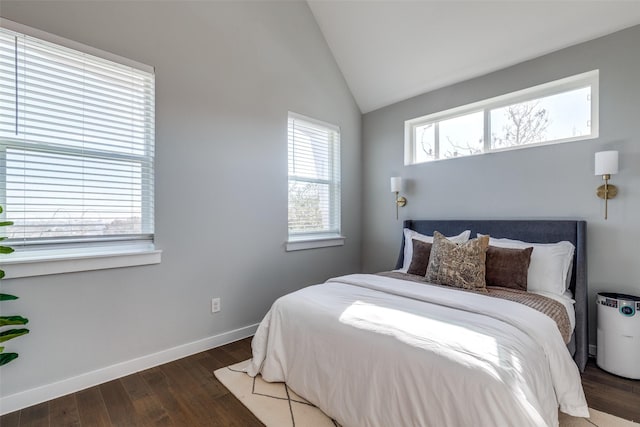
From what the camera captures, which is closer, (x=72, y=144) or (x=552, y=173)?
(x=72, y=144)

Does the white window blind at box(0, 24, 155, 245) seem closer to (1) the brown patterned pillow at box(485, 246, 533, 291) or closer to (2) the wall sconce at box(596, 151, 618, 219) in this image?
(1) the brown patterned pillow at box(485, 246, 533, 291)

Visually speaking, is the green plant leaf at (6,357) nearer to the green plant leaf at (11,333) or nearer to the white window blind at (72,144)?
the green plant leaf at (11,333)

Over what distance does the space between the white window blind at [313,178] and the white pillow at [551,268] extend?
6.88ft

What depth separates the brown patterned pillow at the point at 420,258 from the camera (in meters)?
2.83

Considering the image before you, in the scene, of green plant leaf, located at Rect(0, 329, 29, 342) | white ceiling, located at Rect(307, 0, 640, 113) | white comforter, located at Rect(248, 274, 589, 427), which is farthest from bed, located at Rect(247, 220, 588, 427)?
white ceiling, located at Rect(307, 0, 640, 113)

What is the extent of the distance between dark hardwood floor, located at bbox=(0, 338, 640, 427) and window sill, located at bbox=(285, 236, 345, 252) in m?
1.37

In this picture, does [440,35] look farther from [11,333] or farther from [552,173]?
[11,333]

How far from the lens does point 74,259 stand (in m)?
1.96

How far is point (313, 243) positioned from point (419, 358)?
7.29 ft

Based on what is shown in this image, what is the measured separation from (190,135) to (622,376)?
374 centimetres

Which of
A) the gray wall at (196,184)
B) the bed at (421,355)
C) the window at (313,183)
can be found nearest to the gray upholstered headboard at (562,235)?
the bed at (421,355)

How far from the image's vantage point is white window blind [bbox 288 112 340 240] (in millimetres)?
3355

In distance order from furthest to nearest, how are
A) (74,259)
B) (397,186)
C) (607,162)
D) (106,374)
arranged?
(397,186)
(607,162)
(106,374)
(74,259)

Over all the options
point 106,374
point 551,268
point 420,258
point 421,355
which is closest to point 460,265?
point 420,258
